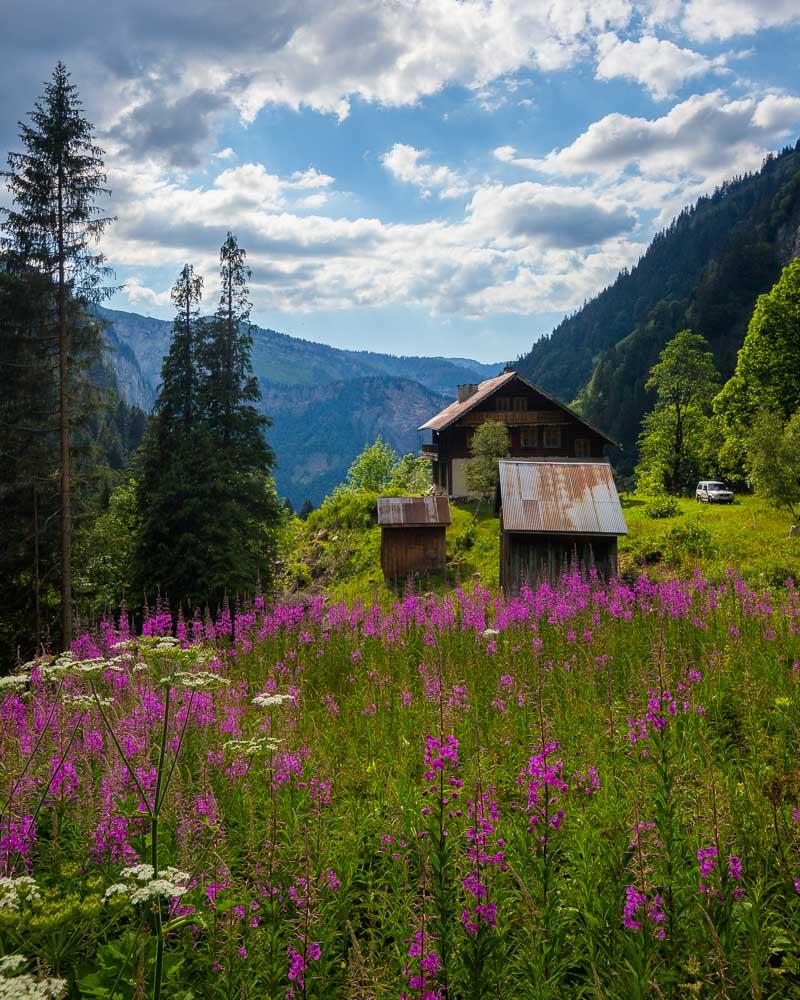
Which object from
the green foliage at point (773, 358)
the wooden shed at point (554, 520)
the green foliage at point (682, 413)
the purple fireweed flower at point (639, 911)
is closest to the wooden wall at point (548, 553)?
the wooden shed at point (554, 520)

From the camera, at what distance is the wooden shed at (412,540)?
29.1 metres

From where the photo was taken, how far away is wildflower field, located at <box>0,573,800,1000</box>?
10.7 ft

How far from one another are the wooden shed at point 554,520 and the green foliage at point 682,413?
36462 millimetres

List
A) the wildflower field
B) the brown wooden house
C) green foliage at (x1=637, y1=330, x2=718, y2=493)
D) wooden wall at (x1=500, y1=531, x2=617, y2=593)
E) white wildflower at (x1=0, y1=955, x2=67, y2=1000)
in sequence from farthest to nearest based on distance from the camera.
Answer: green foliage at (x1=637, y1=330, x2=718, y2=493) < the brown wooden house < wooden wall at (x1=500, y1=531, x2=617, y2=593) < the wildflower field < white wildflower at (x1=0, y1=955, x2=67, y2=1000)

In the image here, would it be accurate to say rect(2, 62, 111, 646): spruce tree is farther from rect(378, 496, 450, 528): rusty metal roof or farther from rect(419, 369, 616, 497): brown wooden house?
rect(419, 369, 616, 497): brown wooden house

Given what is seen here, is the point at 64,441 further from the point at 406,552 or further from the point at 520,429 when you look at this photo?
the point at 520,429

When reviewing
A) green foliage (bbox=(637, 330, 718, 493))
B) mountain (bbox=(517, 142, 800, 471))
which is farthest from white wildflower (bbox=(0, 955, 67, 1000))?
mountain (bbox=(517, 142, 800, 471))

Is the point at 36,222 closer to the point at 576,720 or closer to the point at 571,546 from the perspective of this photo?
the point at 571,546

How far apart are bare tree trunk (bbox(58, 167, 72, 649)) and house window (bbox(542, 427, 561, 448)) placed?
3602cm

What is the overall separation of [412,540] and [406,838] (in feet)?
81.2

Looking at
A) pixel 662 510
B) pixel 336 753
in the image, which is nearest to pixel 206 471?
pixel 336 753

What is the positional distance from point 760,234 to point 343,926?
499ft

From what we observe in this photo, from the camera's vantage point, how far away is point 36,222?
20.7m

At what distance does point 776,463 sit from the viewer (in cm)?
2738
